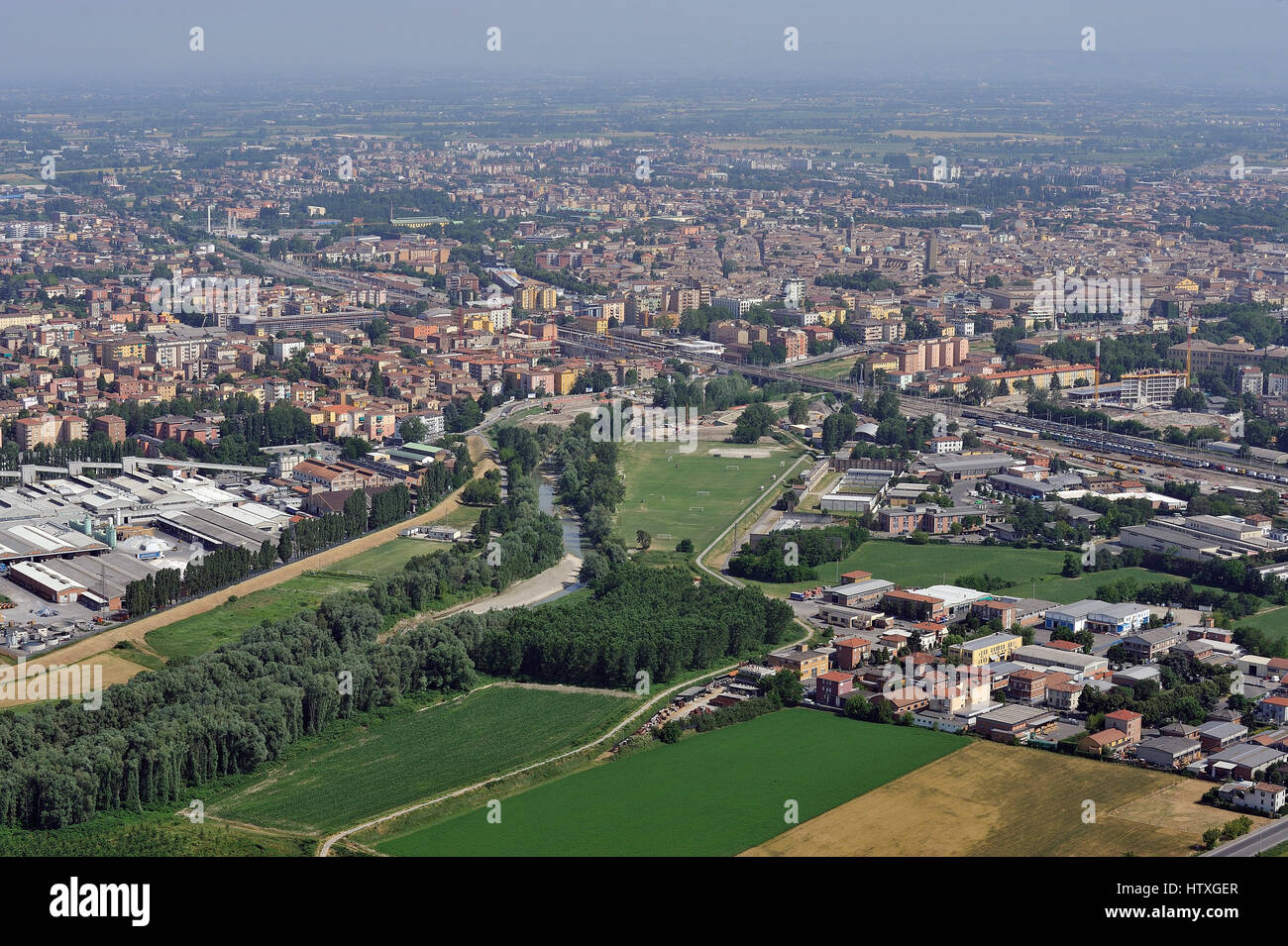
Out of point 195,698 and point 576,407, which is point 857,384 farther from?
point 195,698

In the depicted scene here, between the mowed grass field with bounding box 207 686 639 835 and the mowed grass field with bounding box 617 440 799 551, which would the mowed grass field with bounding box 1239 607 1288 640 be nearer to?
the mowed grass field with bounding box 617 440 799 551

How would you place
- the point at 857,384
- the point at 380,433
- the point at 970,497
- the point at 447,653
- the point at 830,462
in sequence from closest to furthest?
1. the point at 447,653
2. the point at 970,497
3. the point at 830,462
4. the point at 380,433
5. the point at 857,384

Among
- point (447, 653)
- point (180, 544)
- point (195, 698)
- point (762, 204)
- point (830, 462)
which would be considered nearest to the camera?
point (195, 698)

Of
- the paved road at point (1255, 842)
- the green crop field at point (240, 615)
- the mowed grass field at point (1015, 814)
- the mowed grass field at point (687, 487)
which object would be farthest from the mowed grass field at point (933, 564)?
the paved road at point (1255, 842)

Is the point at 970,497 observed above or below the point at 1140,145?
below

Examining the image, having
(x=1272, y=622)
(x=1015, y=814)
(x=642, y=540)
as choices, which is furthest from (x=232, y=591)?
(x=1272, y=622)

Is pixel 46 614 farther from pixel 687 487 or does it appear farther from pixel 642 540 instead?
pixel 687 487

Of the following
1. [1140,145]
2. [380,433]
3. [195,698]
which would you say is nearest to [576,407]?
[380,433]
